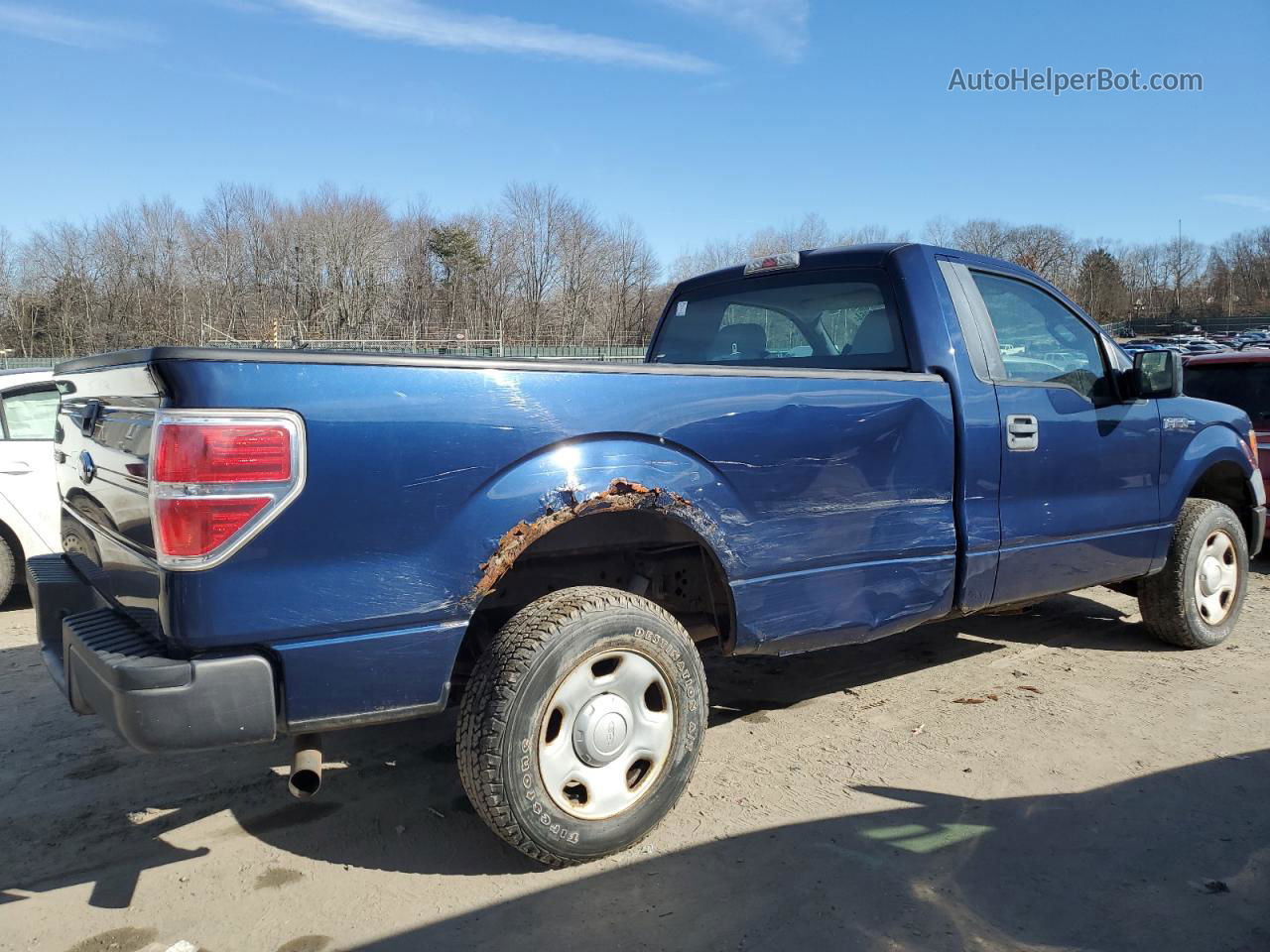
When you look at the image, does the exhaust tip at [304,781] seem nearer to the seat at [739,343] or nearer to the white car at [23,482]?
the seat at [739,343]

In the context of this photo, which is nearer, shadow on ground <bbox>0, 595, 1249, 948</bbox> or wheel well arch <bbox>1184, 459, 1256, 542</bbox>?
shadow on ground <bbox>0, 595, 1249, 948</bbox>

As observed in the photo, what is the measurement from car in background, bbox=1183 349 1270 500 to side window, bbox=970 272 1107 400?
3638 mm

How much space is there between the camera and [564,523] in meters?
2.64

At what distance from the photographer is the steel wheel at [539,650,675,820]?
8.59 ft

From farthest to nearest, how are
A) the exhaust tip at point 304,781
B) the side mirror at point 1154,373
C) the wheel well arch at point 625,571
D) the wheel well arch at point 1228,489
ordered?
the wheel well arch at point 1228,489, the side mirror at point 1154,373, the wheel well arch at point 625,571, the exhaust tip at point 304,781

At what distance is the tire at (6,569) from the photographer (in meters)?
5.82

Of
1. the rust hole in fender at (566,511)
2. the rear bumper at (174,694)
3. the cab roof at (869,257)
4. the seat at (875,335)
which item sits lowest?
the rear bumper at (174,694)

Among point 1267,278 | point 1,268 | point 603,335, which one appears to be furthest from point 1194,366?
point 1267,278

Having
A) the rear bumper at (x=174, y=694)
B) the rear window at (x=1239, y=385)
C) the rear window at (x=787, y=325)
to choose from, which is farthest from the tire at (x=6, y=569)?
the rear window at (x=1239, y=385)

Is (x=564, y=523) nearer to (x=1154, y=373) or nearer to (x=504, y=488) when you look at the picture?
(x=504, y=488)

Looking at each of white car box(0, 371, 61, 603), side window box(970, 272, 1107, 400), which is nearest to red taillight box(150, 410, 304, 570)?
side window box(970, 272, 1107, 400)

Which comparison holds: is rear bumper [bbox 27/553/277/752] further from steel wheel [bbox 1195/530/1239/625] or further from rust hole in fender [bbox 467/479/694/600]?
steel wheel [bbox 1195/530/1239/625]

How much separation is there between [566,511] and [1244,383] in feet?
22.9

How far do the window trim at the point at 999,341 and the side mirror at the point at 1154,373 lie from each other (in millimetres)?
93
